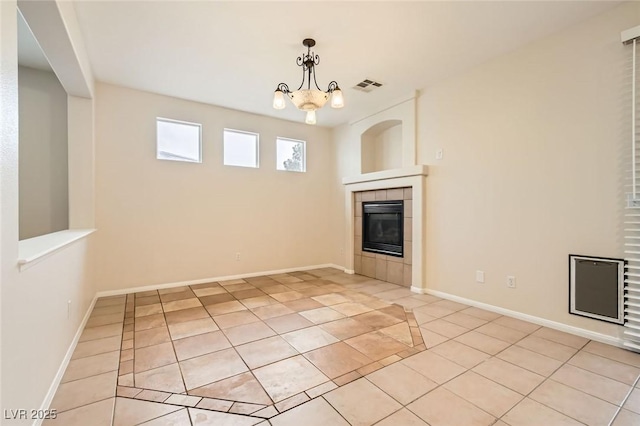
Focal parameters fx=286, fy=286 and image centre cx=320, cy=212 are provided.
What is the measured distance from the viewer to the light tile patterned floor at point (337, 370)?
5.38ft

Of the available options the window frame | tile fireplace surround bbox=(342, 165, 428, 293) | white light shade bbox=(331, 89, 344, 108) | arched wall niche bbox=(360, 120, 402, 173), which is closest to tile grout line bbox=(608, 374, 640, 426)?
tile fireplace surround bbox=(342, 165, 428, 293)

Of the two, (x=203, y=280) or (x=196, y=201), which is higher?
(x=196, y=201)

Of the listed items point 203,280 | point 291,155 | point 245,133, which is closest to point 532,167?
point 291,155

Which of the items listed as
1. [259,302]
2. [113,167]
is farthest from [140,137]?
[259,302]

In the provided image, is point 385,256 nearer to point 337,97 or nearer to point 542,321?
point 542,321

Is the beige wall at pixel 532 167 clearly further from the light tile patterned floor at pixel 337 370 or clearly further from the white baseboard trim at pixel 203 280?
the white baseboard trim at pixel 203 280

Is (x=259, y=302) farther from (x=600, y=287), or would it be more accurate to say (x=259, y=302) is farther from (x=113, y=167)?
(x=600, y=287)

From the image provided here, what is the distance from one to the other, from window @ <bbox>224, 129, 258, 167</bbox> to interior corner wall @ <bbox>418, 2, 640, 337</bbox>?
298 centimetres

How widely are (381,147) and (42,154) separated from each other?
4.96 meters

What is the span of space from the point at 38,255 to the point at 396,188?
4069 mm

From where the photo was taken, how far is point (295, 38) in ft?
9.44

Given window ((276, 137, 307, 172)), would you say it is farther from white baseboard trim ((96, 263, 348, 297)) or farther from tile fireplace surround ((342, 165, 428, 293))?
white baseboard trim ((96, 263, 348, 297))

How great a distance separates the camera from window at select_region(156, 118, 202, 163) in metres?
4.31

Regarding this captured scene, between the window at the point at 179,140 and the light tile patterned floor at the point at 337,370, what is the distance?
2.25m
